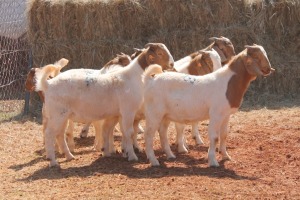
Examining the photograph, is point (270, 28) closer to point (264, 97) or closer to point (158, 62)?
point (264, 97)

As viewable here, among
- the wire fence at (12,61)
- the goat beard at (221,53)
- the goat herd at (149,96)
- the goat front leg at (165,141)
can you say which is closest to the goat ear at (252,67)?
the goat herd at (149,96)

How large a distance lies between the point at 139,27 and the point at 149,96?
6.60 metres

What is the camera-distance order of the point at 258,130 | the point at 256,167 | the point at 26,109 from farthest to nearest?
the point at 26,109 < the point at 258,130 < the point at 256,167

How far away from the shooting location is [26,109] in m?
14.7

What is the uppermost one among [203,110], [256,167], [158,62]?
[158,62]

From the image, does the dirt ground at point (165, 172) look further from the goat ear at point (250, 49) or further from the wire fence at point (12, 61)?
the wire fence at point (12, 61)

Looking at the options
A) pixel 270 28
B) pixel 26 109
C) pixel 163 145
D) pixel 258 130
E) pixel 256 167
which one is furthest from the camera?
pixel 270 28

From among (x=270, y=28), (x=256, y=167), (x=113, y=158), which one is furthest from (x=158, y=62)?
(x=270, y=28)

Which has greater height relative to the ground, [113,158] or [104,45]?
[104,45]

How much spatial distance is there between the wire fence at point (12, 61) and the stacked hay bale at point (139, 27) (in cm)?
58

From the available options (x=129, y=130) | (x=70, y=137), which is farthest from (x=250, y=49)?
(x=70, y=137)

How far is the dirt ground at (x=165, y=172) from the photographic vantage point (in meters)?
7.71

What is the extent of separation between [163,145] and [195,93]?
121 centimetres

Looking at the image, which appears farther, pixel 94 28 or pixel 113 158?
pixel 94 28
